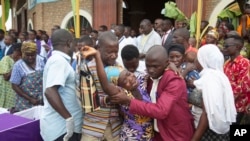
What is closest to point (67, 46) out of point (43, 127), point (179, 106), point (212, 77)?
point (43, 127)

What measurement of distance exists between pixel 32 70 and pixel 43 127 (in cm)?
101

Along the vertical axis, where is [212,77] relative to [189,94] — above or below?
above

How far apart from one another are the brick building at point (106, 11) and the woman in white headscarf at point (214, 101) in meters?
5.63

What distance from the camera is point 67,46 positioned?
2.38m

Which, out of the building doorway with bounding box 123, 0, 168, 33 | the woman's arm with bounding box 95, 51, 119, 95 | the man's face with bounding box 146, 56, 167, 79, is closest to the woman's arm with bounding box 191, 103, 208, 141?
the man's face with bounding box 146, 56, 167, 79

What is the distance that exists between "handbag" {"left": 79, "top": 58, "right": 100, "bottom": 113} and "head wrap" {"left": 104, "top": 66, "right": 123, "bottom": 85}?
0.12 m

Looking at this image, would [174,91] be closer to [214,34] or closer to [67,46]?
[67,46]

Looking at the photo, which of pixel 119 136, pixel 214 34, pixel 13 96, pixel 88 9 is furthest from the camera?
pixel 88 9

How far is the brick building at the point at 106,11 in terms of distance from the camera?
303 inches

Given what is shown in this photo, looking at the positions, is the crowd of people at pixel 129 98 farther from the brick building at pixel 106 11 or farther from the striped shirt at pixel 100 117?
the brick building at pixel 106 11

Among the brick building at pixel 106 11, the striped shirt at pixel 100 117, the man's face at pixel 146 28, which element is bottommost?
the striped shirt at pixel 100 117

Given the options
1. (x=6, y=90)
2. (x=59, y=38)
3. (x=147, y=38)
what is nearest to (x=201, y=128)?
(x=59, y=38)

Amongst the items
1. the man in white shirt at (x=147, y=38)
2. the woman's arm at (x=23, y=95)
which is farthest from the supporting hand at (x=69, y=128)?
the man in white shirt at (x=147, y=38)

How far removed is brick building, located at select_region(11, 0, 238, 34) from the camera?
7.70 m
